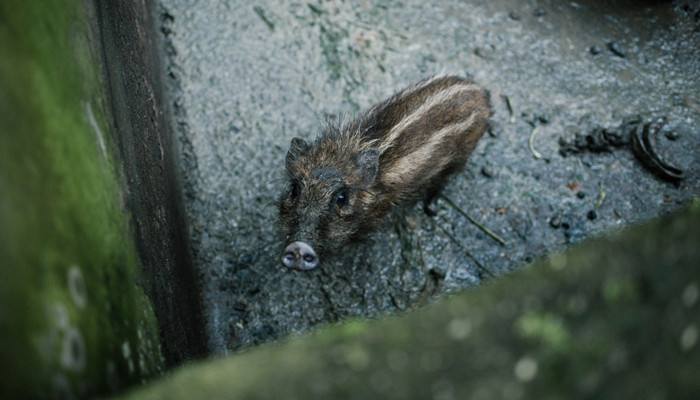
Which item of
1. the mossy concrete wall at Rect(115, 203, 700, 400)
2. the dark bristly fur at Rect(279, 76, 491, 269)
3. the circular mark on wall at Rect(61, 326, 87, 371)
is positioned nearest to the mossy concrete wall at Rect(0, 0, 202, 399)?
the circular mark on wall at Rect(61, 326, 87, 371)

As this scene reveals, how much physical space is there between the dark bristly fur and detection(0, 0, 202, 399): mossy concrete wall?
110cm

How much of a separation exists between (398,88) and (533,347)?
364cm

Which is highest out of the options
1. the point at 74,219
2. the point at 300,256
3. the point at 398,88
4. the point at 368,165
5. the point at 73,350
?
the point at 74,219

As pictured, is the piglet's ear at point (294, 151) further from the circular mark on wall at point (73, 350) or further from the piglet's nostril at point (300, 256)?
the circular mark on wall at point (73, 350)

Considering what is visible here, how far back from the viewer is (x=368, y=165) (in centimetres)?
376

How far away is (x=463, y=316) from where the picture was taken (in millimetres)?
1359

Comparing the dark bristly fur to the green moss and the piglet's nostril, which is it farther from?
the green moss

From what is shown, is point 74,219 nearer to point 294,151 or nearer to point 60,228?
point 60,228

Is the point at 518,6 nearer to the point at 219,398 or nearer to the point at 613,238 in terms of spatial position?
the point at 613,238

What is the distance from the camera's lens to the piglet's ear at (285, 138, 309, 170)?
3.79 meters

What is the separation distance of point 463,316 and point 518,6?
4391 mm

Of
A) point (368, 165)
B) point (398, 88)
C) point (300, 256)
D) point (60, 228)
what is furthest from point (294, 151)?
point (60, 228)

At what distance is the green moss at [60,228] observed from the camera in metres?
1.38

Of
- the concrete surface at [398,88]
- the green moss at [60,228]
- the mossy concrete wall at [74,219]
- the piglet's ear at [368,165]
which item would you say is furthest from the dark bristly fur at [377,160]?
the green moss at [60,228]
